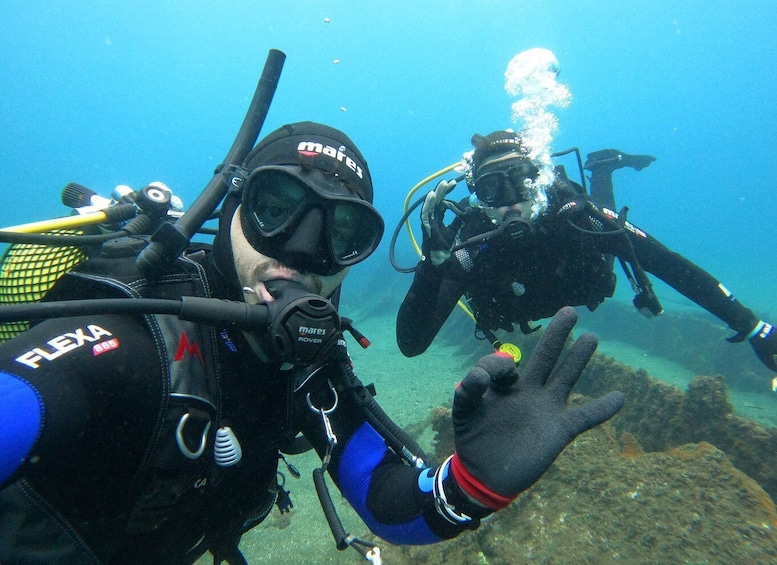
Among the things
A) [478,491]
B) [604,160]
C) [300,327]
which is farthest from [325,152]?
[604,160]

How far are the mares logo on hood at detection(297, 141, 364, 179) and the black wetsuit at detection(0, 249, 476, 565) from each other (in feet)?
2.72

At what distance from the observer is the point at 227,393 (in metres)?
2.01

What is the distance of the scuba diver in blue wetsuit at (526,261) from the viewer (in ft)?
16.4

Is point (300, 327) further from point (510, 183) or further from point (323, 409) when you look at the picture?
point (510, 183)

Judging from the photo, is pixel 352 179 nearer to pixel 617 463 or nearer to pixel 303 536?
pixel 617 463

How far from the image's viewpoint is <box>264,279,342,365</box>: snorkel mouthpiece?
1.62 metres

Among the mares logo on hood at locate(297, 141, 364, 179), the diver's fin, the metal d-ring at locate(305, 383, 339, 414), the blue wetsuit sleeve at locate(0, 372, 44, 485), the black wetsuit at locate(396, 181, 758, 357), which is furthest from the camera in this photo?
the diver's fin

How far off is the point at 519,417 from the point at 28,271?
2214 millimetres

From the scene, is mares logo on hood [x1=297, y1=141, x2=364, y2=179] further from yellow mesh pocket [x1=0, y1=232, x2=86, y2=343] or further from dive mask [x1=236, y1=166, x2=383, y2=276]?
yellow mesh pocket [x1=0, y1=232, x2=86, y2=343]

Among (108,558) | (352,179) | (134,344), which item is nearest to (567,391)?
(352,179)

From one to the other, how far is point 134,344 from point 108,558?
100 centimetres

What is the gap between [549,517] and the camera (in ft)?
12.7

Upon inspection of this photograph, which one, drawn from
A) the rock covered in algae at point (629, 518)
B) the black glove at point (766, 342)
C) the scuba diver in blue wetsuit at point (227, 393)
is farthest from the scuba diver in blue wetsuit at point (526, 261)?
the scuba diver in blue wetsuit at point (227, 393)

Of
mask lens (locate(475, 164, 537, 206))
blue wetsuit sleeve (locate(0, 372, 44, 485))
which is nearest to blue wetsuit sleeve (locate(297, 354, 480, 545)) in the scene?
blue wetsuit sleeve (locate(0, 372, 44, 485))
